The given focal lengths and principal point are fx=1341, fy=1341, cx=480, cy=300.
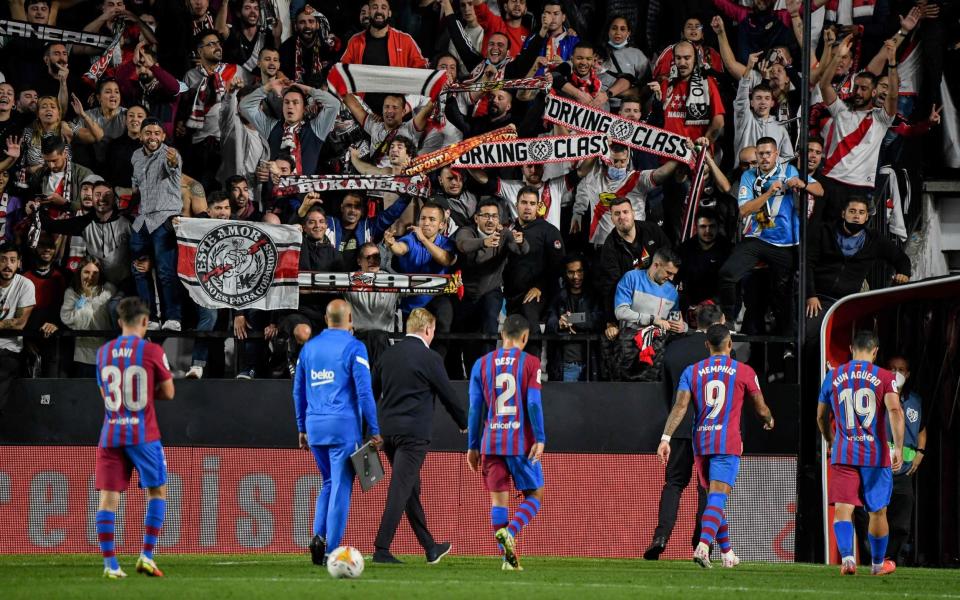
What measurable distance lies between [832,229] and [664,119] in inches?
89.0

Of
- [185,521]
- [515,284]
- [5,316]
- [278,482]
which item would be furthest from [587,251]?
[5,316]

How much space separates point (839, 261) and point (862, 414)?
411 cm

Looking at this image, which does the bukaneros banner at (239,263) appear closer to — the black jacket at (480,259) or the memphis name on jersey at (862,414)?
the black jacket at (480,259)

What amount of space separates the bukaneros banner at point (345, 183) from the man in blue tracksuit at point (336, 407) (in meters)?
4.13

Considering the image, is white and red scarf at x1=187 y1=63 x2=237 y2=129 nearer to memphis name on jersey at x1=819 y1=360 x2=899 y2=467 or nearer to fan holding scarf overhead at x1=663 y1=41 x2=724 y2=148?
fan holding scarf overhead at x1=663 y1=41 x2=724 y2=148

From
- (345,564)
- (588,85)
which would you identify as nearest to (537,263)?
(588,85)

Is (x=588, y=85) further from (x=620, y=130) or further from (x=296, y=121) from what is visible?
(x=296, y=121)

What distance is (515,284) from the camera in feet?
42.9

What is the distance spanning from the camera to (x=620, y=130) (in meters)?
13.6

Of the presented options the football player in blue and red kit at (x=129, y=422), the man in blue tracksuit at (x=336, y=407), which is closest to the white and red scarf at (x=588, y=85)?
the man in blue tracksuit at (x=336, y=407)

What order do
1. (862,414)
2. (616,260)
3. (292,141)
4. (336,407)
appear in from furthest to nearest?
(292,141) < (616,260) < (862,414) < (336,407)

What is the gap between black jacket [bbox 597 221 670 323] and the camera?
41.9ft

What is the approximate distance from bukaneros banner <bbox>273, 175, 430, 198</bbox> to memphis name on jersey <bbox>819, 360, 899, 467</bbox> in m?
5.24

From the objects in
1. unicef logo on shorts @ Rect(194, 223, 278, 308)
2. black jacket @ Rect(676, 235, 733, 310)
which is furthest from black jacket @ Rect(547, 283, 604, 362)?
unicef logo on shorts @ Rect(194, 223, 278, 308)
